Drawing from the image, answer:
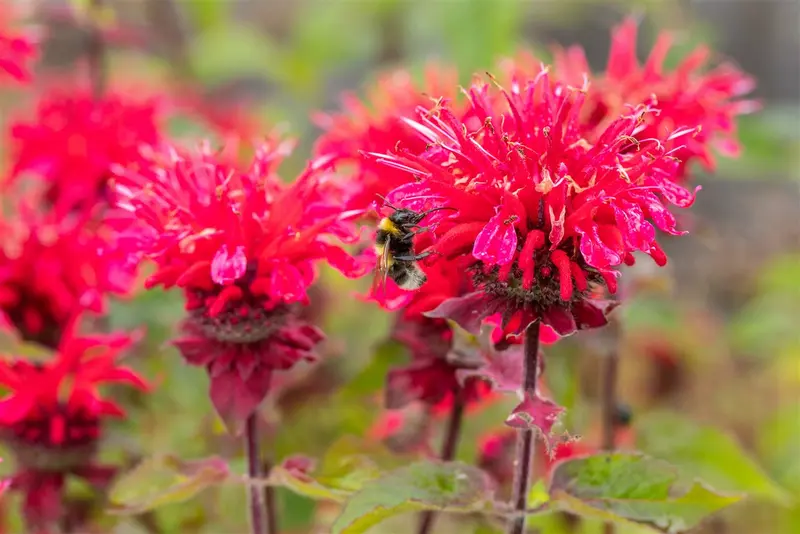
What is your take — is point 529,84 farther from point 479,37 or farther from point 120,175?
point 479,37

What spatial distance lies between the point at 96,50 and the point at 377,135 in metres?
0.82

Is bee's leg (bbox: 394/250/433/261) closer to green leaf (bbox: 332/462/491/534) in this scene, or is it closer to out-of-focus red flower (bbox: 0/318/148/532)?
green leaf (bbox: 332/462/491/534)

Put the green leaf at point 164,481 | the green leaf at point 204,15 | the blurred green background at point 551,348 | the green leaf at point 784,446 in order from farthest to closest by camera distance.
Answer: the green leaf at point 204,15
the green leaf at point 784,446
the blurred green background at point 551,348
the green leaf at point 164,481

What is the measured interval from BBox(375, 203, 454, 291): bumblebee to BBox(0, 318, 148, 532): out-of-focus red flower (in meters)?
0.41

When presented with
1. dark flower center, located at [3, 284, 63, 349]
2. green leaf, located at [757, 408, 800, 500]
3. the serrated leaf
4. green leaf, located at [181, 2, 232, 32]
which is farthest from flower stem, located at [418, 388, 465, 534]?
green leaf, located at [181, 2, 232, 32]

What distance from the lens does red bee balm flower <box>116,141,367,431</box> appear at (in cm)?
81

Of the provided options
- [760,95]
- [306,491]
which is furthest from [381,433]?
[760,95]

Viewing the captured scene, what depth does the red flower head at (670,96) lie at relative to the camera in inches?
38.1

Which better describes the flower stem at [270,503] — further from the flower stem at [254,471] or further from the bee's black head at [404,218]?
the bee's black head at [404,218]

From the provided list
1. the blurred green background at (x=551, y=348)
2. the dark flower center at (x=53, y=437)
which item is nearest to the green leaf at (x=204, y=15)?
the blurred green background at (x=551, y=348)

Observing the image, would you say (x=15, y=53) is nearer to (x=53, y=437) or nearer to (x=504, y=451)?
(x=53, y=437)

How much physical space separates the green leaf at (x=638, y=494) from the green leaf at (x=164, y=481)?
35 cm

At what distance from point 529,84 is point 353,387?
1.50 feet

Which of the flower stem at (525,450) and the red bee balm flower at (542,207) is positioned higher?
Answer: the red bee balm flower at (542,207)
